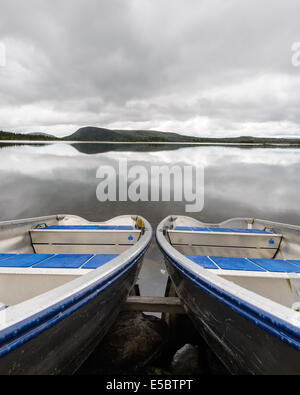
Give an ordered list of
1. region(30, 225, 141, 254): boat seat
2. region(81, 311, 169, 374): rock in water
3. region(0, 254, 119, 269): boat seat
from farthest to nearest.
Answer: region(30, 225, 141, 254): boat seat, region(81, 311, 169, 374): rock in water, region(0, 254, 119, 269): boat seat

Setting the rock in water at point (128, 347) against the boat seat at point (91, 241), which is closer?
the rock in water at point (128, 347)

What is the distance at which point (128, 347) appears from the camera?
3021 mm

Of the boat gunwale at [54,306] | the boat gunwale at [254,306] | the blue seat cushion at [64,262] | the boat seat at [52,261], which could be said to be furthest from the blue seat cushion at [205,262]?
the blue seat cushion at [64,262]

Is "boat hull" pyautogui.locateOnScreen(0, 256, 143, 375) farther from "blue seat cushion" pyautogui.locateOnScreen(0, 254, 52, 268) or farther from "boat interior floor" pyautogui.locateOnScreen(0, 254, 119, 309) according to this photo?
"blue seat cushion" pyautogui.locateOnScreen(0, 254, 52, 268)

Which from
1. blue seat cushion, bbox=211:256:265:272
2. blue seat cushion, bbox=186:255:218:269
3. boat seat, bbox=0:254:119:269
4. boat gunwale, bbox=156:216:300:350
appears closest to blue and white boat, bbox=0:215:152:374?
boat seat, bbox=0:254:119:269

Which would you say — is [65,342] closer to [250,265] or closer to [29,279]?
[29,279]

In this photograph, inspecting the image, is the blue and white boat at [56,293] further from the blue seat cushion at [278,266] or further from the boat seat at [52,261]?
the blue seat cushion at [278,266]

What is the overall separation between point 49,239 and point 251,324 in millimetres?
4066

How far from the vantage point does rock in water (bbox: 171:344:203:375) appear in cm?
288

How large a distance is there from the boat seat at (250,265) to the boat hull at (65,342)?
1385 mm

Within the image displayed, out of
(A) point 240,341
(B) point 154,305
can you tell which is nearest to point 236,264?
(A) point 240,341

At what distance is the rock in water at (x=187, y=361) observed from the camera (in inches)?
114

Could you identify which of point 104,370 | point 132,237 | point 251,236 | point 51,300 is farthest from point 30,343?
point 251,236

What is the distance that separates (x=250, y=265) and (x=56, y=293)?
259cm
